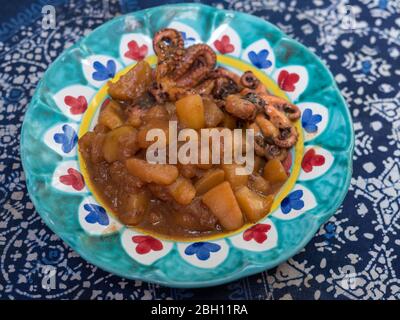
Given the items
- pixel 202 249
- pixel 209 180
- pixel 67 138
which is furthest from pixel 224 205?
pixel 67 138

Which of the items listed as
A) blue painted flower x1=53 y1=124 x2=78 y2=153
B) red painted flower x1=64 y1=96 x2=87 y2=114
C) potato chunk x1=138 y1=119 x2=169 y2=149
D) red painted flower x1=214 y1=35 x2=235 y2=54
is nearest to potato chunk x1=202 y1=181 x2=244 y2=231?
potato chunk x1=138 y1=119 x2=169 y2=149

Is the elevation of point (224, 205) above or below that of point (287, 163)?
above

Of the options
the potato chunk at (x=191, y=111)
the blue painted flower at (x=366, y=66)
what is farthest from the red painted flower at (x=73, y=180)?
the blue painted flower at (x=366, y=66)

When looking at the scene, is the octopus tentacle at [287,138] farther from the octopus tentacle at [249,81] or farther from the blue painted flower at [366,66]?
the blue painted flower at [366,66]

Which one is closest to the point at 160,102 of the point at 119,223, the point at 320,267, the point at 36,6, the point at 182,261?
the point at 119,223

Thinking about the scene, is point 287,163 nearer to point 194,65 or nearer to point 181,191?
point 181,191

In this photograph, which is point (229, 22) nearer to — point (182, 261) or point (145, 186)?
point (145, 186)

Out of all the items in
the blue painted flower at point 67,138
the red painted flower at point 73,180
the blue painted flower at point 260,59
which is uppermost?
the blue painted flower at point 260,59
